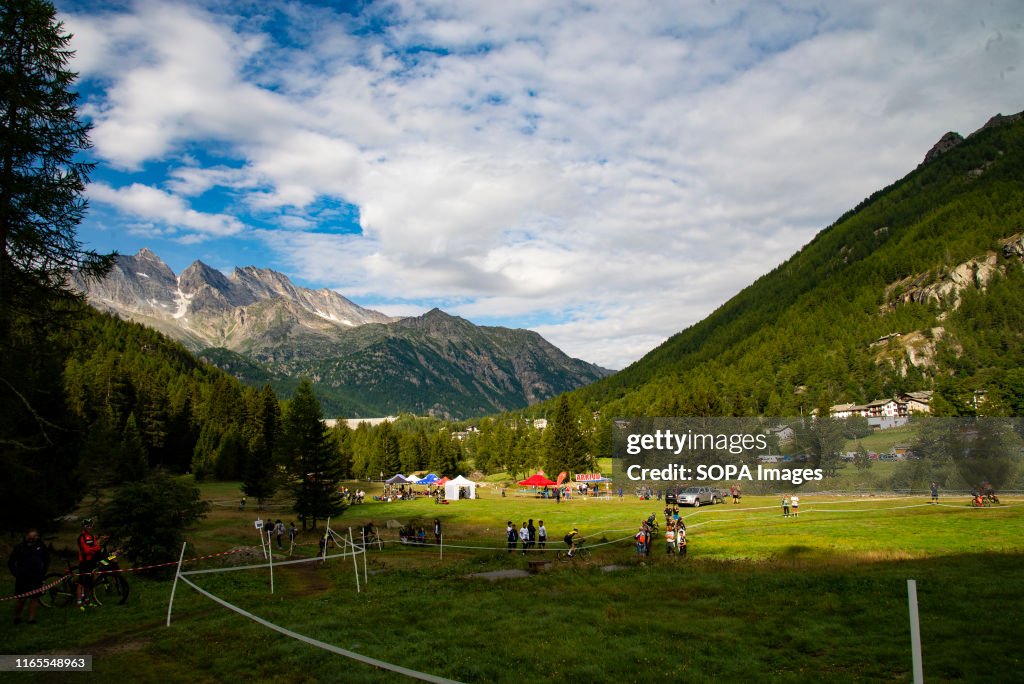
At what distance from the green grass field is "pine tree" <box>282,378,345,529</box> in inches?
924

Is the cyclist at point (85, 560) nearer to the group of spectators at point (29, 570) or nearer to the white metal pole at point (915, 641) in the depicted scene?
the group of spectators at point (29, 570)

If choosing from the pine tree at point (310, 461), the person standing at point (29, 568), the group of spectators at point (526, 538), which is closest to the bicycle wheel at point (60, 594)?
the person standing at point (29, 568)

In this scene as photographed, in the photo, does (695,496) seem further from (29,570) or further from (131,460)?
(131,460)

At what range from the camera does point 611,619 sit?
14602 mm

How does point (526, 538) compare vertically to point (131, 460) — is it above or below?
below

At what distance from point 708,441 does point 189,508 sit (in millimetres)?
40267

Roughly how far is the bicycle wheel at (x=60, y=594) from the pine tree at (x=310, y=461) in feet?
109

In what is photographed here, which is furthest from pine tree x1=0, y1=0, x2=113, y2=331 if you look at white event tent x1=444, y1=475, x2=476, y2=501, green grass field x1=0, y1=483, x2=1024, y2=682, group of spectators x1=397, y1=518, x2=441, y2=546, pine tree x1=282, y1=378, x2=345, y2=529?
white event tent x1=444, y1=475, x2=476, y2=501

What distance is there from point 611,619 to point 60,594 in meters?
16.7

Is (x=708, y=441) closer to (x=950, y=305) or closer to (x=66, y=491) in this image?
(x=66, y=491)

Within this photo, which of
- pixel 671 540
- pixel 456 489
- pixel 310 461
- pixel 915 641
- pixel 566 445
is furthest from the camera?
pixel 566 445

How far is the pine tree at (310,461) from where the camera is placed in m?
50.6

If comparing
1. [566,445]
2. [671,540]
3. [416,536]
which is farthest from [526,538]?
[566,445]

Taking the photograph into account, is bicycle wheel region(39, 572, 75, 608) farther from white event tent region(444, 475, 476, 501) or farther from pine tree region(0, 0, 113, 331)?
white event tent region(444, 475, 476, 501)
